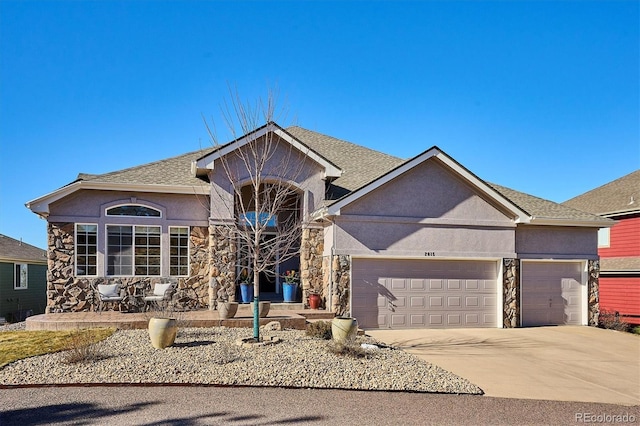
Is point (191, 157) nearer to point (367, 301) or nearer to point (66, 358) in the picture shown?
point (367, 301)

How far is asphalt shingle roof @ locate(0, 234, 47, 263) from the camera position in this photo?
23908mm

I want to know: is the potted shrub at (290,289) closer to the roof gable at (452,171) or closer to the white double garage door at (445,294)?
the white double garage door at (445,294)

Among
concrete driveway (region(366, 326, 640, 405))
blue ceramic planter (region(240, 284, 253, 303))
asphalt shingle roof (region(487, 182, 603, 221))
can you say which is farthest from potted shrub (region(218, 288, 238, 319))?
asphalt shingle roof (region(487, 182, 603, 221))

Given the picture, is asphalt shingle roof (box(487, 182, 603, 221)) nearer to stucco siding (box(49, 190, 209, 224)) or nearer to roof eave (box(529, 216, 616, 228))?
roof eave (box(529, 216, 616, 228))

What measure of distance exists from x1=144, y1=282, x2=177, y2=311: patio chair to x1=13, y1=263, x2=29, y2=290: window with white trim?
13.6 metres

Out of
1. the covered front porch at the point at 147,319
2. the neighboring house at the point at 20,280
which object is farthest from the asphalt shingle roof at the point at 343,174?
the neighboring house at the point at 20,280

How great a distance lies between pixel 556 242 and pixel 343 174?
7576mm

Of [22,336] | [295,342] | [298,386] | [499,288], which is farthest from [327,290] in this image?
[22,336]

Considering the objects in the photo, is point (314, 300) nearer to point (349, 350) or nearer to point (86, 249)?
point (349, 350)

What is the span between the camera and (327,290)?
1495cm

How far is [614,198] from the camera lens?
22.8 meters

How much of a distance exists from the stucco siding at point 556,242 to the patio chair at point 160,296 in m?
11.0

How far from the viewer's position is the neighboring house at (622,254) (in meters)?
20.2

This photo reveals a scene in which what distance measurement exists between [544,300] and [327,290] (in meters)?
7.28
